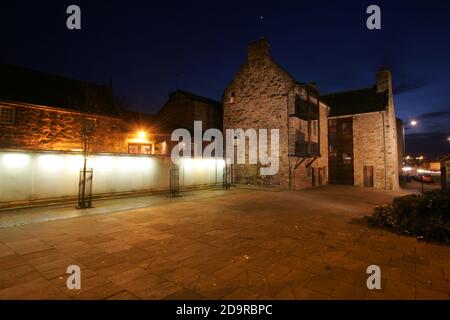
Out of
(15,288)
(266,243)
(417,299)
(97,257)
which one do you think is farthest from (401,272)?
(15,288)

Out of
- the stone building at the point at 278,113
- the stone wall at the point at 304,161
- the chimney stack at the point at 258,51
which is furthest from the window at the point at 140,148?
the stone wall at the point at 304,161

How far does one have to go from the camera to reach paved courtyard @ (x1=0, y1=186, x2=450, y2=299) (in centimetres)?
366

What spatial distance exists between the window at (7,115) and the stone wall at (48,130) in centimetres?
21

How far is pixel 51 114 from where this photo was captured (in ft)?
60.3

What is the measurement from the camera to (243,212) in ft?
32.1

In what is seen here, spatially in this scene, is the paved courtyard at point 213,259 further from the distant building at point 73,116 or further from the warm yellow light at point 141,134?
the warm yellow light at point 141,134

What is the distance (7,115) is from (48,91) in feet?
12.8

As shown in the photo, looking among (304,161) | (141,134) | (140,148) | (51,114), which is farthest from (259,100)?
(51,114)

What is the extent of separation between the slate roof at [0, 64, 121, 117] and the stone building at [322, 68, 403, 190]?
2202 centimetres

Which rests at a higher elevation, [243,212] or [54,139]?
[54,139]

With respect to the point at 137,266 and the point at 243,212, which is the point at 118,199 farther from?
the point at 137,266

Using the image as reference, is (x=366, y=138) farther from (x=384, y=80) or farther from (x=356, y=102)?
(x=384, y=80)

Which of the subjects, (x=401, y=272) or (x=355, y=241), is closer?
(x=401, y=272)
